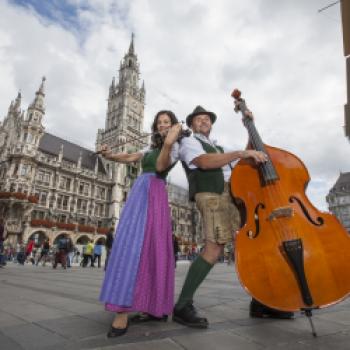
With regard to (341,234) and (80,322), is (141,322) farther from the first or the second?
(341,234)

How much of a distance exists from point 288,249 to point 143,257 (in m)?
1.13

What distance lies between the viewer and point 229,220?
2.67 meters

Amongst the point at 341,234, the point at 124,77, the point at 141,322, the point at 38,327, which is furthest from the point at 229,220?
the point at 124,77

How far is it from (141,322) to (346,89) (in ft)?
11.7

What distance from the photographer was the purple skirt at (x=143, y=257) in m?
2.15

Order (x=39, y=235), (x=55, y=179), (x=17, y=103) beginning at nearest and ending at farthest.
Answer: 1. (x=39, y=235)
2. (x=55, y=179)
3. (x=17, y=103)

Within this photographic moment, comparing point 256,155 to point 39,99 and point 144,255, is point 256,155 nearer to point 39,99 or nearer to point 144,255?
point 144,255

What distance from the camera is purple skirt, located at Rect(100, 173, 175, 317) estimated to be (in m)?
2.15

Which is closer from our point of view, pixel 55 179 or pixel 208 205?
pixel 208 205

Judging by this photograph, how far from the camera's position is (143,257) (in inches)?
91.4

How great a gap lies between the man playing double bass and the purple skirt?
7.4 inches

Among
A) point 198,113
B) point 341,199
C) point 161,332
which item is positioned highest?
point 341,199

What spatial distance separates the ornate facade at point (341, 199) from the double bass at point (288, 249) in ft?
199

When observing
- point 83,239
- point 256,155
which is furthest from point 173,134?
point 83,239
